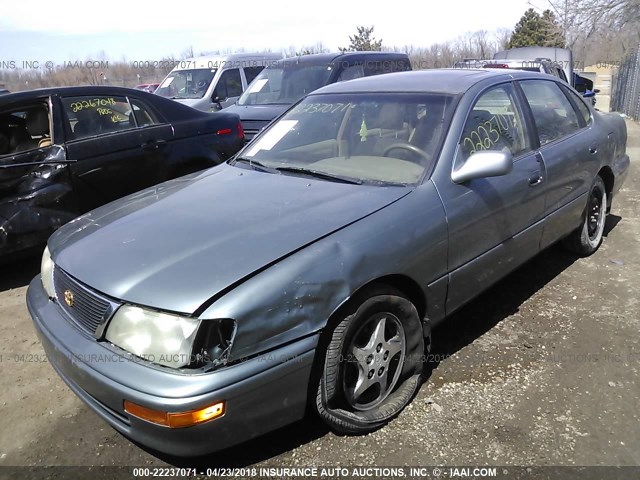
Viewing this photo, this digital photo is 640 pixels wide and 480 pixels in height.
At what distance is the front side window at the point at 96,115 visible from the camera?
478cm

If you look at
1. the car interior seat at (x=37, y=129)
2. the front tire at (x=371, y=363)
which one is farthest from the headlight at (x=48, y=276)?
the car interior seat at (x=37, y=129)

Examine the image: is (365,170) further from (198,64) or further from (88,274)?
(198,64)

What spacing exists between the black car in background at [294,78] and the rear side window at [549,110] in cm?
451

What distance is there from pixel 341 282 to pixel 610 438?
1.52 metres

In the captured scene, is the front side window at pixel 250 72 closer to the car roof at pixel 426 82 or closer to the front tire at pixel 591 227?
the car roof at pixel 426 82

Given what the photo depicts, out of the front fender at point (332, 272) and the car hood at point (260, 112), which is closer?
the front fender at point (332, 272)

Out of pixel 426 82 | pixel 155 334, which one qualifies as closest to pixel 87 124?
pixel 426 82

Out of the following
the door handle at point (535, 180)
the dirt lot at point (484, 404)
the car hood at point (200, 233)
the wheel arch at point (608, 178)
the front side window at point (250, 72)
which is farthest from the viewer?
the front side window at point (250, 72)

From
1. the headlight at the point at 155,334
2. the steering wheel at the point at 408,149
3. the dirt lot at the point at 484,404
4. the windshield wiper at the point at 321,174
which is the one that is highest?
the steering wheel at the point at 408,149

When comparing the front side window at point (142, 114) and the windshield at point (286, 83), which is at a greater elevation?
the windshield at point (286, 83)

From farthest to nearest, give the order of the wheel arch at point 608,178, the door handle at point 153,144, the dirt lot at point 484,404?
the door handle at point 153,144
the wheel arch at point 608,178
the dirt lot at point 484,404

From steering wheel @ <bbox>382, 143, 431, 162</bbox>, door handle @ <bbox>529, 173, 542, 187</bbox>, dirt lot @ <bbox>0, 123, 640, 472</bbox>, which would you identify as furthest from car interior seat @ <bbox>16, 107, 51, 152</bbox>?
door handle @ <bbox>529, 173, 542, 187</bbox>

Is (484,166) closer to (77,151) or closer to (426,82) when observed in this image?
(426,82)

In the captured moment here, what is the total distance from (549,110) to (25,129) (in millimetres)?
4497
